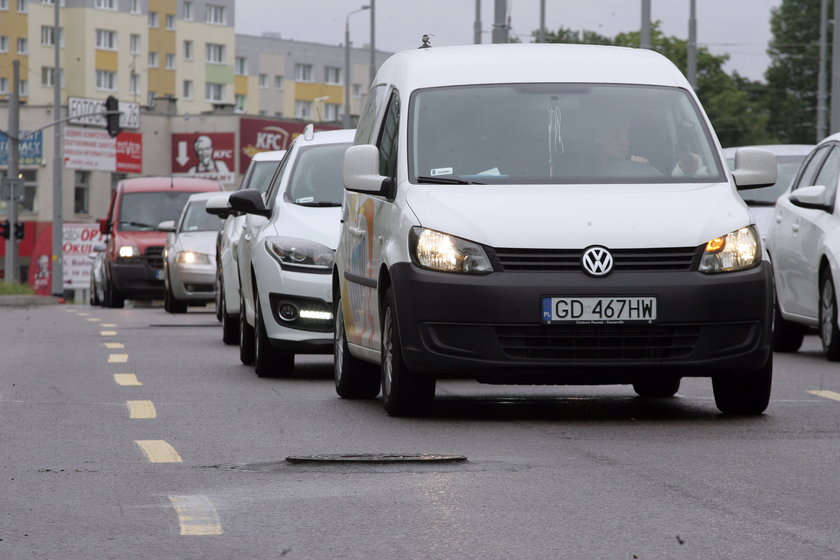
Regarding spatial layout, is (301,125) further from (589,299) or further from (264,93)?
(589,299)

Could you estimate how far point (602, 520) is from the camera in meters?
6.25

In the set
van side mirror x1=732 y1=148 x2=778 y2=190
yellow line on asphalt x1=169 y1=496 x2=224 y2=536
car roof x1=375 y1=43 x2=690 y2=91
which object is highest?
car roof x1=375 y1=43 x2=690 y2=91

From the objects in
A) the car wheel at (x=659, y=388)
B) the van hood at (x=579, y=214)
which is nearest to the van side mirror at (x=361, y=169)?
the van hood at (x=579, y=214)

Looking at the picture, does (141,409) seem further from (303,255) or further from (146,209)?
(146,209)

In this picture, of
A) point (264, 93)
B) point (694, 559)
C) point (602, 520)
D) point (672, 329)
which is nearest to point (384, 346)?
point (672, 329)

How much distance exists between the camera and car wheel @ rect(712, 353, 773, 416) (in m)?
9.98

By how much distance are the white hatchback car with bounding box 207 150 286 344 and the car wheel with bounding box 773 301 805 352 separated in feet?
14.1

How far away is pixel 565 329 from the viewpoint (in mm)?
9438

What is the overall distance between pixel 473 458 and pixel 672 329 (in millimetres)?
1832

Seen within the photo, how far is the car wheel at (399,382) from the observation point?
32.2 feet

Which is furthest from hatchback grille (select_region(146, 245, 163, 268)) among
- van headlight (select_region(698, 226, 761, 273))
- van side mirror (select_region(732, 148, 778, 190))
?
van headlight (select_region(698, 226, 761, 273))

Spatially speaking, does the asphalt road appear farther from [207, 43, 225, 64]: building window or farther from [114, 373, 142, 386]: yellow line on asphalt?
[207, 43, 225, 64]: building window

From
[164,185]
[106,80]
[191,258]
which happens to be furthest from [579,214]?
[106,80]

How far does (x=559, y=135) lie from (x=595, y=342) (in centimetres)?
140
